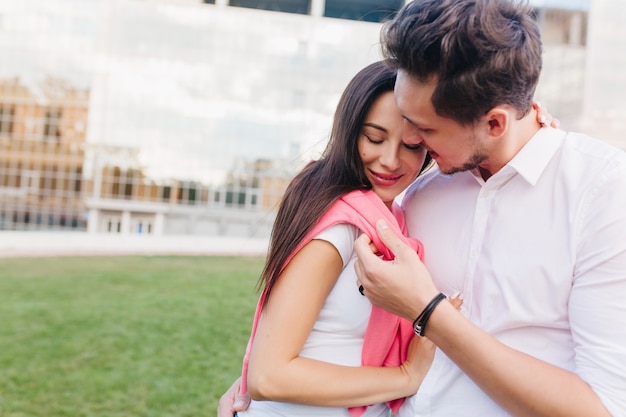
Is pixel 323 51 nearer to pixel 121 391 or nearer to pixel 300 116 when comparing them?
pixel 300 116

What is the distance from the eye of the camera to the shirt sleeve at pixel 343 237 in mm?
1676

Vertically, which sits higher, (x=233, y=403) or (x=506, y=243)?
(x=506, y=243)

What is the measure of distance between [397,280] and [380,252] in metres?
0.19

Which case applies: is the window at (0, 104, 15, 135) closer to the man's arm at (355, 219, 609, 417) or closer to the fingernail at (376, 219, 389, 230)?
the fingernail at (376, 219, 389, 230)

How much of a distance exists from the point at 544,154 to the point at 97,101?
42.0 meters

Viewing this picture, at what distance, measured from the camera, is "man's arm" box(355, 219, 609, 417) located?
135 centimetres

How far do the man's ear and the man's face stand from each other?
0.12ft

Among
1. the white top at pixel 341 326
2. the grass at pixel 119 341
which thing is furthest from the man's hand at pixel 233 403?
the grass at pixel 119 341

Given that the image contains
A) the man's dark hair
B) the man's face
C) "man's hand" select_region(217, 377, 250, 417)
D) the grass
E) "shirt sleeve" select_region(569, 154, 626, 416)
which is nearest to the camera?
"shirt sleeve" select_region(569, 154, 626, 416)

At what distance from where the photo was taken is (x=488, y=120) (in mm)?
1544

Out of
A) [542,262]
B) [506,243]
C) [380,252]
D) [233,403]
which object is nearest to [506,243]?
[506,243]

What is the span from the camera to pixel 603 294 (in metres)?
1.34

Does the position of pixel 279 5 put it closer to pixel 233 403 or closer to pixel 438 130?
pixel 233 403

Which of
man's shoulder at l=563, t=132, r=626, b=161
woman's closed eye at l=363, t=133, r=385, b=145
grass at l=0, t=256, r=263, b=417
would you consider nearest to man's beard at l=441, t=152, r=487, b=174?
man's shoulder at l=563, t=132, r=626, b=161
